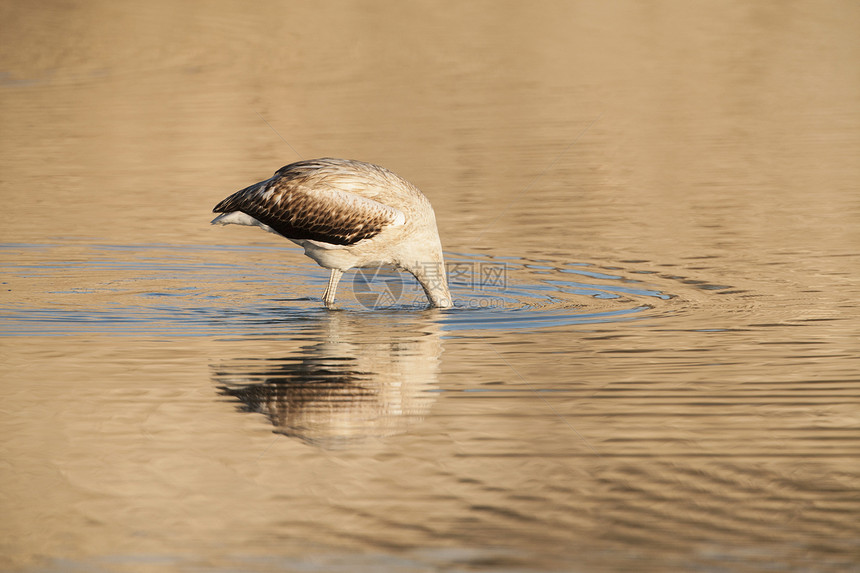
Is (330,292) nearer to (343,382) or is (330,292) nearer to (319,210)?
(319,210)

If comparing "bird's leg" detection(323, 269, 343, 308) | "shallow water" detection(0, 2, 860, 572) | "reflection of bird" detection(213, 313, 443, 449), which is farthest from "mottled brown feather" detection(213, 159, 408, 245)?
"reflection of bird" detection(213, 313, 443, 449)

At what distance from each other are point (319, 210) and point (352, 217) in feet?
1.13

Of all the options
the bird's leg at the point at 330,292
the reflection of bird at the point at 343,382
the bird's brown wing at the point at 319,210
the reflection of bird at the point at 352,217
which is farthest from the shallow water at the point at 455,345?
the bird's brown wing at the point at 319,210

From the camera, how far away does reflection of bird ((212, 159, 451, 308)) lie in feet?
39.1

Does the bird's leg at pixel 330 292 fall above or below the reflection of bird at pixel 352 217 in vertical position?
below

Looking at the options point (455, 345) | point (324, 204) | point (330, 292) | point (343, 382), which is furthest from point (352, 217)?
point (343, 382)

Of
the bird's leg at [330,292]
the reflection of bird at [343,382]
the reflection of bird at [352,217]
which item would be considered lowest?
the reflection of bird at [343,382]

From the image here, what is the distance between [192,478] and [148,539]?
0.89m

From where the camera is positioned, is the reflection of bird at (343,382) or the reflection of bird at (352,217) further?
the reflection of bird at (352,217)

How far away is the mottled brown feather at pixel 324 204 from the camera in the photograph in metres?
11.9

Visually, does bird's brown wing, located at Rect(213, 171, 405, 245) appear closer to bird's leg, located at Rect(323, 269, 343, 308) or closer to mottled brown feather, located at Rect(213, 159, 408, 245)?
mottled brown feather, located at Rect(213, 159, 408, 245)

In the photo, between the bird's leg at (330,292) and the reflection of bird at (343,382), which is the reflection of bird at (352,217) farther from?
the reflection of bird at (343,382)

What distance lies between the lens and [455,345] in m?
10.4

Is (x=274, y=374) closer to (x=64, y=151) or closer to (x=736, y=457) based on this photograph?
(x=736, y=457)
